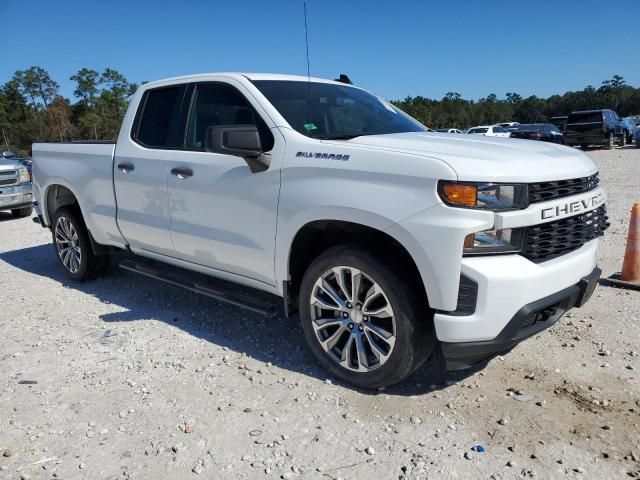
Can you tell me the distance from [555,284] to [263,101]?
2.18 meters

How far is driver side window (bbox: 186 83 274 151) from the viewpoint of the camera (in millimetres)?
3830

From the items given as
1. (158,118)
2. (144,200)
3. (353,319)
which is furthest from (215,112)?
(353,319)

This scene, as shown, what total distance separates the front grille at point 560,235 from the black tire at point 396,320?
2.16ft

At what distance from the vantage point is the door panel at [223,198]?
3520mm

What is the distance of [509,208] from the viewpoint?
8.88 feet

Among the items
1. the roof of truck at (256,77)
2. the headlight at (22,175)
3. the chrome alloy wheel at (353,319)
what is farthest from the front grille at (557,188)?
the headlight at (22,175)

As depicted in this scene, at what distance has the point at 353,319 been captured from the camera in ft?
10.6

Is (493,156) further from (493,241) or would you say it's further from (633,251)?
(633,251)

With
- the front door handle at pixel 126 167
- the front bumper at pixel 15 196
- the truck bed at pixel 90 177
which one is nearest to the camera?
the front door handle at pixel 126 167

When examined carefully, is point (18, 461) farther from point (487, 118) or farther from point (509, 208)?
point (487, 118)

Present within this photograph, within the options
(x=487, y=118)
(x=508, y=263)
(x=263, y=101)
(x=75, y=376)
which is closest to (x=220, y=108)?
(x=263, y=101)

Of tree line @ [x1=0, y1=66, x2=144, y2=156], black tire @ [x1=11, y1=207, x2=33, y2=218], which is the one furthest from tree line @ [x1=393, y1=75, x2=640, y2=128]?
black tire @ [x1=11, y1=207, x2=33, y2=218]

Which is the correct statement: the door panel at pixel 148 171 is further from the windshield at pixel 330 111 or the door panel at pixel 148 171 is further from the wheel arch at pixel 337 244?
the wheel arch at pixel 337 244

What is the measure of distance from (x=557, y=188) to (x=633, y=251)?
2.43 meters
